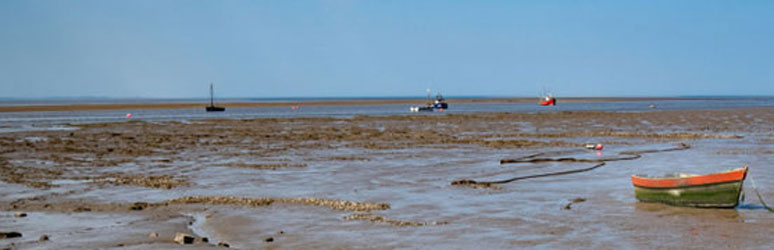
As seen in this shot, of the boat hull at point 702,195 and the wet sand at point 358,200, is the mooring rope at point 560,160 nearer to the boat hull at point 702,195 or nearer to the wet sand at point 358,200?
the wet sand at point 358,200

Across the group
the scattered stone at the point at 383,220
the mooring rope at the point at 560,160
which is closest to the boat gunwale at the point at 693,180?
the scattered stone at the point at 383,220

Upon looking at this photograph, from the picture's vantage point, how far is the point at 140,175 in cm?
2406

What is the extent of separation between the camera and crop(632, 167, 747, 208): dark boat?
1567 cm

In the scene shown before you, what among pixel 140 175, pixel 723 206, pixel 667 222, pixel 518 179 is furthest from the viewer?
pixel 140 175

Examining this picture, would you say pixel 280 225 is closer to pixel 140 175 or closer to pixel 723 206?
pixel 723 206

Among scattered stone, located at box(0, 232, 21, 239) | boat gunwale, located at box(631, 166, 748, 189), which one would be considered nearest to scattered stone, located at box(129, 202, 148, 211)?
scattered stone, located at box(0, 232, 21, 239)

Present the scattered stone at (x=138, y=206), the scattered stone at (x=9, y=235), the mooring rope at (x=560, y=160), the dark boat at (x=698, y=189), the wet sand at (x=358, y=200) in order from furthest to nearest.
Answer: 1. the mooring rope at (x=560, y=160)
2. the scattered stone at (x=138, y=206)
3. the dark boat at (x=698, y=189)
4. the wet sand at (x=358, y=200)
5. the scattered stone at (x=9, y=235)

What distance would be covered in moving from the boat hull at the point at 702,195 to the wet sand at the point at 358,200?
20 centimetres

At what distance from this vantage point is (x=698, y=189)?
16.0m

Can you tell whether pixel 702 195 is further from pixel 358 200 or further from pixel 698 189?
pixel 358 200

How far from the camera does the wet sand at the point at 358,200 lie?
13.7 m

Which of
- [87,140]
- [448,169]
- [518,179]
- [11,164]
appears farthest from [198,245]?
[87,140]

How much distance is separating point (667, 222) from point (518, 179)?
24.8 ft

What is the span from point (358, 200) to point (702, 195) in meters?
7.38
